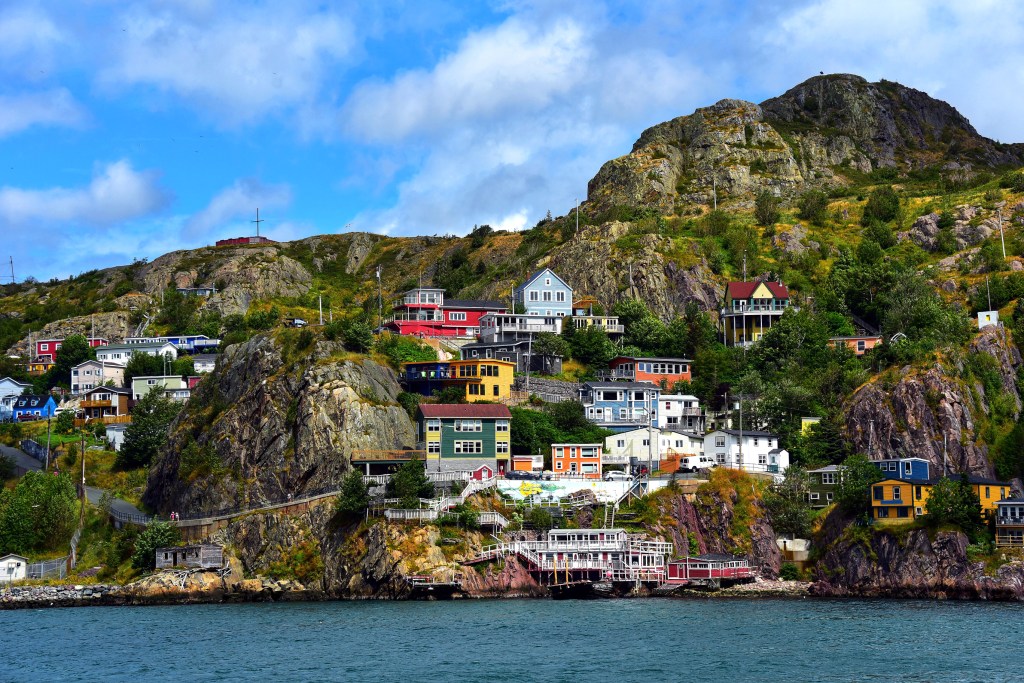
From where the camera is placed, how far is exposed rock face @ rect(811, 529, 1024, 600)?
281ft

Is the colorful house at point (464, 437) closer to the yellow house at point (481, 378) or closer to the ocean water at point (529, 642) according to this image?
the yellow house at point (481, 378)

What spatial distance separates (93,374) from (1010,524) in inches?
4051

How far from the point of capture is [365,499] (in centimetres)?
9200

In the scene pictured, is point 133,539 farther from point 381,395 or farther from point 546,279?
point 546,279

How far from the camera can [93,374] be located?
487ft

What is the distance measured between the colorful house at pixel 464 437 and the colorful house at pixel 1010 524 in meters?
37.2

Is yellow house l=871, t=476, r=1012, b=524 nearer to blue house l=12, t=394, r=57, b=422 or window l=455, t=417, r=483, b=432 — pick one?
window l=455, t=417, r=483, b=432

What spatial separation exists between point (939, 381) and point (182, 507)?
2457 inches

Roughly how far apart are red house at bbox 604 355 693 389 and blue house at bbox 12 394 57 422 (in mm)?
62507

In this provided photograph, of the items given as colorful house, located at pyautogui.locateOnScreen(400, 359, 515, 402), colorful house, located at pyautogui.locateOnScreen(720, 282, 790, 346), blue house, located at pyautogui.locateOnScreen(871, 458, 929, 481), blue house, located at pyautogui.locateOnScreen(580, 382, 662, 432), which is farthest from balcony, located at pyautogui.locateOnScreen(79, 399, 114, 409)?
blue house, located at pyautogui.locateOnScreen(871, 458, 929, 481)

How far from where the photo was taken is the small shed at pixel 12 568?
99125 mm

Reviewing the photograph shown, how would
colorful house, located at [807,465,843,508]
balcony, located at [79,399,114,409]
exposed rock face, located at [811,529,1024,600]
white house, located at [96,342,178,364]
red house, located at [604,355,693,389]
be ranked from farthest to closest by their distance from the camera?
white house, located at [96,342,178,364]
balcony, located at [79,399,114,409]
red house, located at [604,355,693,389]
colorful house, located at [807,465,843,508]
exposed rock face, located at [811,529,1024,600]

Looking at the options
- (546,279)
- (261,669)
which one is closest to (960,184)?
(546,279)

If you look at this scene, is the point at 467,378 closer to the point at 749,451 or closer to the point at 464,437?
the point at 464,437
